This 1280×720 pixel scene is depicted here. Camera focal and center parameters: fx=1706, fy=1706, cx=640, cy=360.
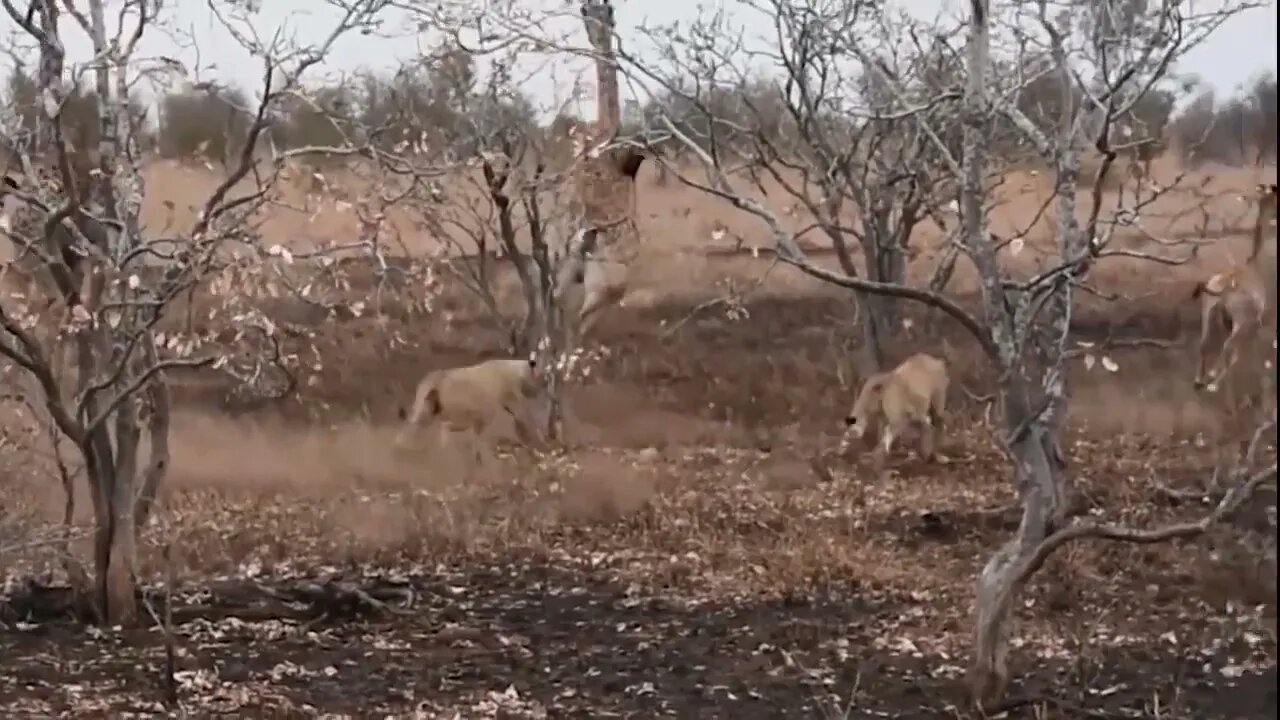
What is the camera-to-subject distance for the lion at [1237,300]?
3039mm

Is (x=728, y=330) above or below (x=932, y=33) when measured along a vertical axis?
below

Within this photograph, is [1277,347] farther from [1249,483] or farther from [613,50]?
[613,50]

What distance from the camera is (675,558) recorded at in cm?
817

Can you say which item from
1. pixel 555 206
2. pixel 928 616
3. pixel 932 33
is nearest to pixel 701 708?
pixel 928 616

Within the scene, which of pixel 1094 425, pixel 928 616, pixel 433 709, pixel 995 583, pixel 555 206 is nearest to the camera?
pixel 995 583

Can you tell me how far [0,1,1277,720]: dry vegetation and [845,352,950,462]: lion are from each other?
9.4 inches

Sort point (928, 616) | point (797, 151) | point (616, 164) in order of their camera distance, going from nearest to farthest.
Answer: point (928, 616) → point (797, 151) → point (616, 164)

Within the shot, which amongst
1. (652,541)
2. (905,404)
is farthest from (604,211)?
(652,541)

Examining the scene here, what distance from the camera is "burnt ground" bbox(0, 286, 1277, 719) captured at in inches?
226

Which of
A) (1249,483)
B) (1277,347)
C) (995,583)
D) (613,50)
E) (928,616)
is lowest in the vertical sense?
(928,616)

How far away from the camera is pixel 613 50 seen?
533cm

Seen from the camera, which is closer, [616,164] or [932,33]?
[932,33]

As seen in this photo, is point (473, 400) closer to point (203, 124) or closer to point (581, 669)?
point (203, 124)

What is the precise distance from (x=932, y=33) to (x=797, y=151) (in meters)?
1.90
